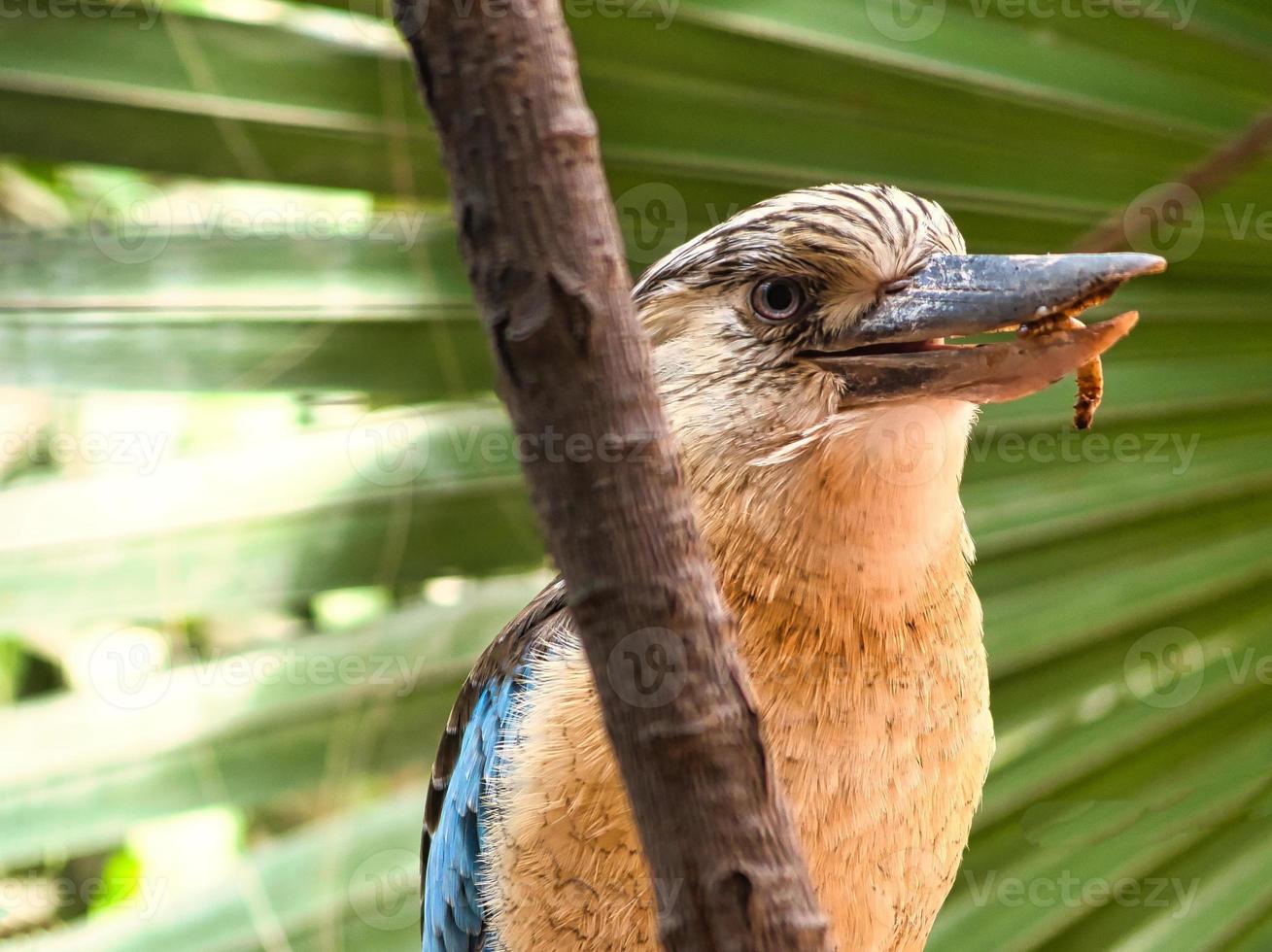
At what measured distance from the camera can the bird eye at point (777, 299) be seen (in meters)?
1.44

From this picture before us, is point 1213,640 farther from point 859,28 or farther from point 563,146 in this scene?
point 563,146

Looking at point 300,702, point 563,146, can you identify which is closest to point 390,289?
point 300,702

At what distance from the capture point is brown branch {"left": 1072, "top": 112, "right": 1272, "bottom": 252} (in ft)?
6.02
